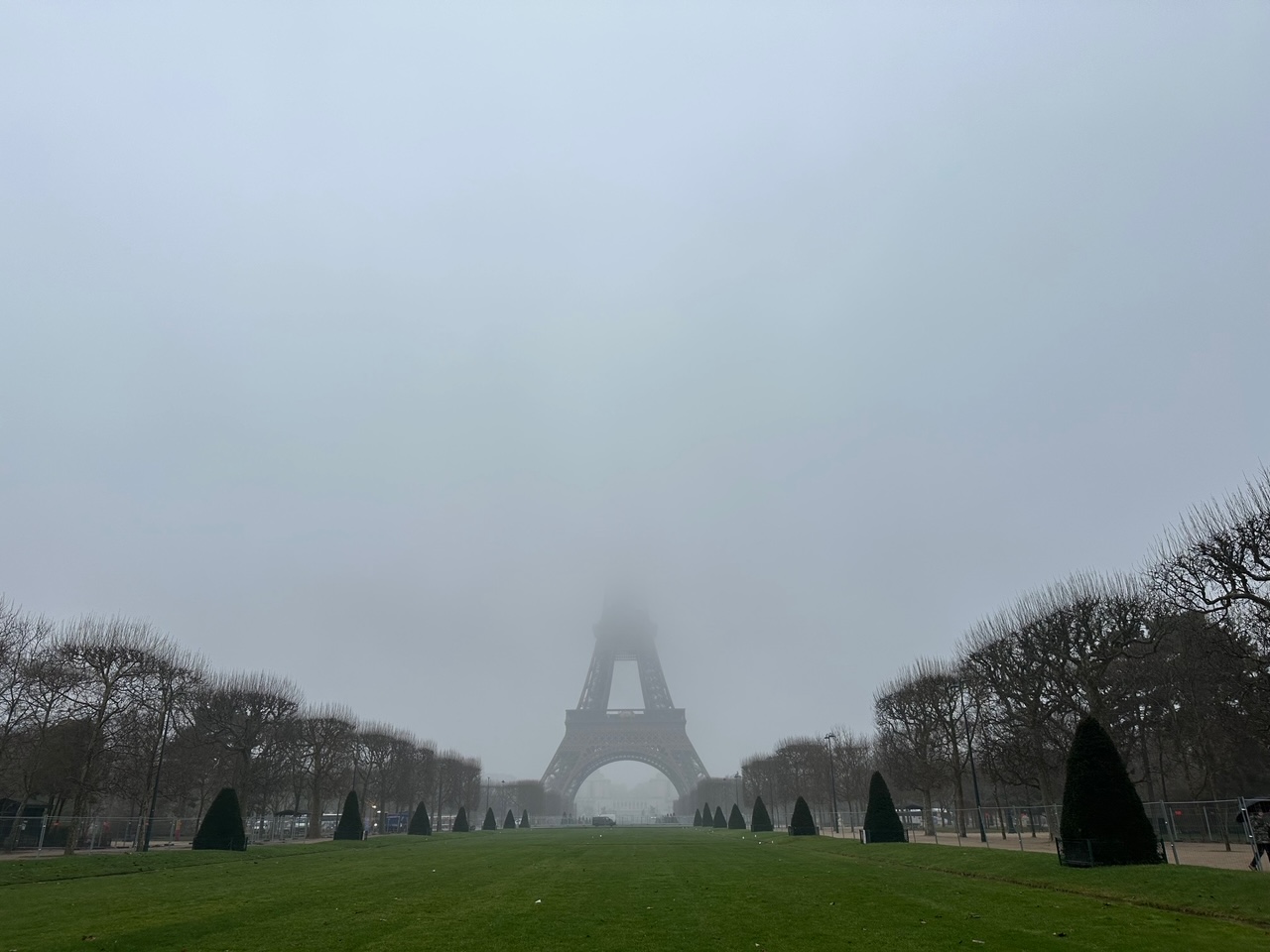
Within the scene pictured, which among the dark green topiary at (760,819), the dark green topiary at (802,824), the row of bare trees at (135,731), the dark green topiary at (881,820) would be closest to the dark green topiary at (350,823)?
the row of bare trees at (135,731)

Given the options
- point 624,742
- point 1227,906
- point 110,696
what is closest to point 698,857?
point 1227,906

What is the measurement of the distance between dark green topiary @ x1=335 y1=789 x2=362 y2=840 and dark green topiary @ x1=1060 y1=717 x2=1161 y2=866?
42.2 m

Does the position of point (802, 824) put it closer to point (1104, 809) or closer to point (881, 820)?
point (881, 820)

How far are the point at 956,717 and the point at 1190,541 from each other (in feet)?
75.7

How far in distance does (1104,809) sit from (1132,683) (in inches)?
777

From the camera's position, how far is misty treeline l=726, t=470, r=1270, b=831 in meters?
26.6

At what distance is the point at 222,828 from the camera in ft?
119

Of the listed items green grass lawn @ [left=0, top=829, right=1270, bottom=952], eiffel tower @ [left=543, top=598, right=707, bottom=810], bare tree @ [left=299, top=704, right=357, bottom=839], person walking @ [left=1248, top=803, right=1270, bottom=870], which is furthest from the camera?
eiffel tower @ [left=543, top=598, right=707, bottom=810]

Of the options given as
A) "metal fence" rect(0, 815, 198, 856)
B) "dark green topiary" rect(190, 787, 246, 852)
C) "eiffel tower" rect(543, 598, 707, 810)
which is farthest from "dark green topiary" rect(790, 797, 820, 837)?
"eiffel tower" rect(543, 598, 707, 810)

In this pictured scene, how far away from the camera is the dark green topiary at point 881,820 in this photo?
38.0 meters

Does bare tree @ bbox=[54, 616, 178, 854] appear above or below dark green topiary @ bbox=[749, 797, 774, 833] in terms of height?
above

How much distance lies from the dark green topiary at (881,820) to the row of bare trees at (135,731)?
34617mm

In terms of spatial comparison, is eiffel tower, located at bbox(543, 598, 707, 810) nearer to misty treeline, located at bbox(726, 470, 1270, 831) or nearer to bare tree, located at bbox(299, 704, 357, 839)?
bare tree, located at bbox(299, 704, 357, 839)

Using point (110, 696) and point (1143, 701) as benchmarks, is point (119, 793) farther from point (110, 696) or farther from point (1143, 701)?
point (1143, 701)
